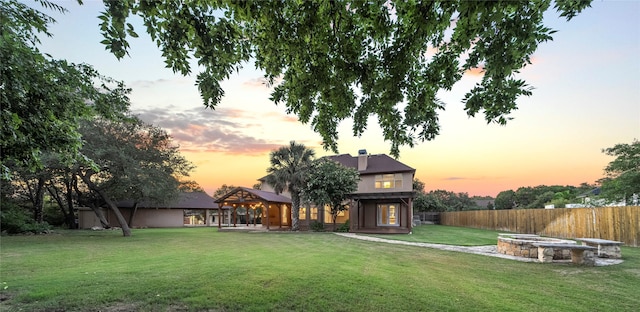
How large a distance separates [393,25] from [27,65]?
18.6 feet

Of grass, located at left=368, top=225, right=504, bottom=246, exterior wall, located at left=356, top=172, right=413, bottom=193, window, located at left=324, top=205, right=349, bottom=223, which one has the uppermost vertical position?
exterior wall, located at left=356, top=172, right=413, bottom=193

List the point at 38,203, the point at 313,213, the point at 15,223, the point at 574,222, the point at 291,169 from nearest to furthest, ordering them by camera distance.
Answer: the point at 574,222
the point at 15,223
the point at 291,169
the point at 38,203
the point at 313,213

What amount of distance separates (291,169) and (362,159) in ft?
24.8

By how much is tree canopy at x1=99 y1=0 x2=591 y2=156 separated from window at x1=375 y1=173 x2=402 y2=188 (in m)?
21.1

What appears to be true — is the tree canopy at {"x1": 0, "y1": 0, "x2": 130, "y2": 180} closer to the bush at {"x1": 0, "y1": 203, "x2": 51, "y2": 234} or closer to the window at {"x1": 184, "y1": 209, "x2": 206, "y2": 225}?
the bush at {"x1": 0, "y1": 203, "x2": 51, "y2": 234}

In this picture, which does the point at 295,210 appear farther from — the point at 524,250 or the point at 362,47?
the point at 362,47

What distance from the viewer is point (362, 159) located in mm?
29516

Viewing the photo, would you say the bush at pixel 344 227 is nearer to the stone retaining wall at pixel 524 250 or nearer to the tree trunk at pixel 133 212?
the stone retaining wall at pixel 524 250

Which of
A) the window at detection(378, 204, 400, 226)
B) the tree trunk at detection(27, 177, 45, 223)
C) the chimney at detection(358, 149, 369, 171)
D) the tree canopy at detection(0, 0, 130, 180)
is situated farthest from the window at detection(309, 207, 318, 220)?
the tree canopy at detection(0, 0, 130, 180)

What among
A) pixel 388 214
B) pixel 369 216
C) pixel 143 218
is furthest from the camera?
pixel 143 218

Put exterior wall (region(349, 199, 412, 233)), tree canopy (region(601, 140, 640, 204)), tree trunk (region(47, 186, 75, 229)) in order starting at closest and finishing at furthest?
tree canopy (region(601, 140, 640, 204)), exterior wall (region(349, 199, 412, 233)), tree trunk (region(47, 186, 75, 229))

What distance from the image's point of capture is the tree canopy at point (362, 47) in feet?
13.4

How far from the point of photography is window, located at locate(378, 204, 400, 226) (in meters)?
26.1

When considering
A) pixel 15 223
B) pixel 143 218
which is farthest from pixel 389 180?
pixel 15 223
